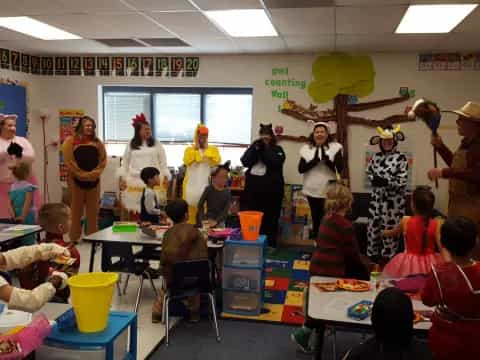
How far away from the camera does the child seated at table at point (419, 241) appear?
3096mm

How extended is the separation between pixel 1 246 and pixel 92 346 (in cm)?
199

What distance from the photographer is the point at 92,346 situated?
1.79 metres

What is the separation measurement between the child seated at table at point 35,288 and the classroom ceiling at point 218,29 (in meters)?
2.39

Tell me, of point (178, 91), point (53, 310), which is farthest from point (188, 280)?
point (178, 91)

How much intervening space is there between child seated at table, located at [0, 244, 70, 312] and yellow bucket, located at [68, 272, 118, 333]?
7 centimetres

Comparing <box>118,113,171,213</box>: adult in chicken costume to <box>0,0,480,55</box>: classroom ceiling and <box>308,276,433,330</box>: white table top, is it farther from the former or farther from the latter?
<box>308,276,433,330</box>: white table top

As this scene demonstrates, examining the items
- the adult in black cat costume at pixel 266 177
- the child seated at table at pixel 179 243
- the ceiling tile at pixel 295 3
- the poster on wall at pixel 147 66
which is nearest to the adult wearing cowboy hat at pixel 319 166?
the adult in black cat costume at pixel 266 177

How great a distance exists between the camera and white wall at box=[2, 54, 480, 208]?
5.81m

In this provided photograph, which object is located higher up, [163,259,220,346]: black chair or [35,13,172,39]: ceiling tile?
[35,13,172,39]: ceiling tile

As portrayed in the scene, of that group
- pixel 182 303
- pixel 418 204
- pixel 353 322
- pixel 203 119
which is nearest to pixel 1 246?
pixel 182 303

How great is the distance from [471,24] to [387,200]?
1.83 m

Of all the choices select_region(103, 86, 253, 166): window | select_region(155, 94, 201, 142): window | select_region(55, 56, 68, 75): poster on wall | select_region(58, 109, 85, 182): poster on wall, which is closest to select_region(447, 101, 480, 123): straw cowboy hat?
select_region(103, 86, 253, 166): window

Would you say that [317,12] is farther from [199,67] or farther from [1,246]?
[1,246]

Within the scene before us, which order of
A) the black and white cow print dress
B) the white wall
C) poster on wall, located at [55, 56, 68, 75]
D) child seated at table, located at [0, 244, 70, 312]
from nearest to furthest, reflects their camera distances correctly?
child seated at table, located at [0, 244, 70, 312]
the black and white cow print dress
the white wall
poster on wall, located at [55, 56, 68, 75]
